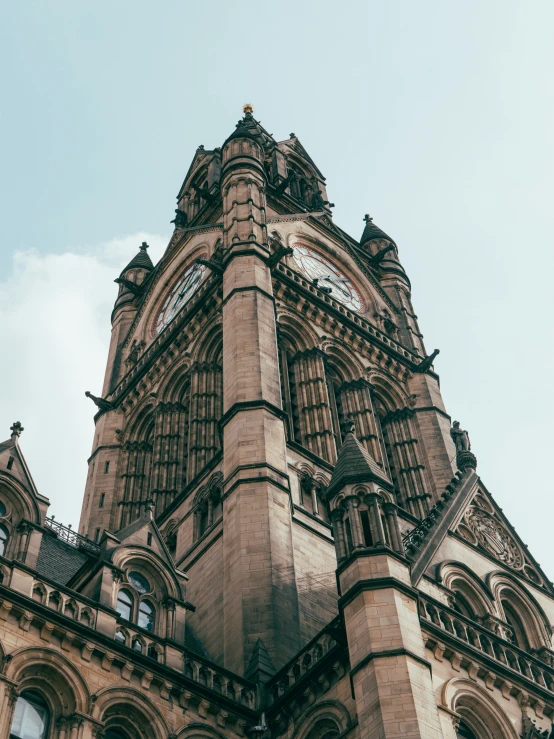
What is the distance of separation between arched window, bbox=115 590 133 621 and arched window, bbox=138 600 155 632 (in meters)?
0.21

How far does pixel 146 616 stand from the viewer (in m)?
21.2

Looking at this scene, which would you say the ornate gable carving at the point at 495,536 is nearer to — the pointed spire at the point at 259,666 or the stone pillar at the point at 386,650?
the pointed spire at the point at 259,666

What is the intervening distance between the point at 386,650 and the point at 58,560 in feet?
32.7

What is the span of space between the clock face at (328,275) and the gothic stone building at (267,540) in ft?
0.36

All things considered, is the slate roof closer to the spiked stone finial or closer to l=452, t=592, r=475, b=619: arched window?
the spiked stone finial

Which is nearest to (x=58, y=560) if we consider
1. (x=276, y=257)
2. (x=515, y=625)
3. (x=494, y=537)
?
(x=494, y=537)

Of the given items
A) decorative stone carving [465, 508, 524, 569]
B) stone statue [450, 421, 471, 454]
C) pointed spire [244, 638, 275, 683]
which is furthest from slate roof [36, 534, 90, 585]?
stone statue [450, 421, 471, 454]

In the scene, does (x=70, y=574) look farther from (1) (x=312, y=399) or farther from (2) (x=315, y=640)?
(1) (x=312, y=399)

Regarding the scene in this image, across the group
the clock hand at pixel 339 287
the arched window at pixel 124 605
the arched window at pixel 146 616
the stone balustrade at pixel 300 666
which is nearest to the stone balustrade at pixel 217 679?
the stone balustrade at pixel 300 666

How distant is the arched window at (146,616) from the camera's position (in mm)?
20969

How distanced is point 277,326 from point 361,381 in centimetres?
335

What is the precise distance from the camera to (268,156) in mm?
51625

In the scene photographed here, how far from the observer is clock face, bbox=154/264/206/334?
41.5m

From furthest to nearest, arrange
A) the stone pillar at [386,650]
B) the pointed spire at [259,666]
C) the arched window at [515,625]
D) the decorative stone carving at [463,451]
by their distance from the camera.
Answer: the decorative stone carving at [463,451], the arched window at [515,625], the pointed spire at [259,666], the stone pillar at [386,650]
